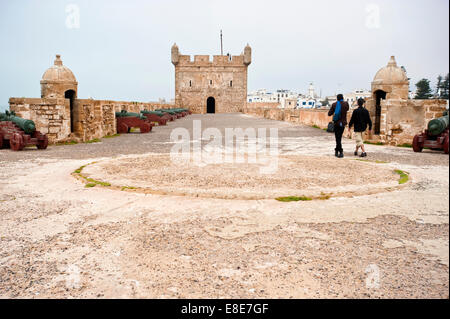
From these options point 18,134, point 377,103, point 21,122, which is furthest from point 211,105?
point 18,134

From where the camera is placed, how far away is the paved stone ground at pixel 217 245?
2156mm

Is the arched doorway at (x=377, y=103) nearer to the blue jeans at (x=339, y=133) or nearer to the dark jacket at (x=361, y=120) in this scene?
the dark jacket at (x=361, y=120)

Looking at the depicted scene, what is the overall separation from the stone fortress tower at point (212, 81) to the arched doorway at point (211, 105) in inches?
28.2

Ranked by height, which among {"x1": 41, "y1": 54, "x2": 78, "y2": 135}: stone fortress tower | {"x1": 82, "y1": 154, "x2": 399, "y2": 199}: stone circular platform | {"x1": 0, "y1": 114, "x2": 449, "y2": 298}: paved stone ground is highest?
{"x1": 41, "y1": 54, "x2": 78, "y2": 135}: stone fortress tower

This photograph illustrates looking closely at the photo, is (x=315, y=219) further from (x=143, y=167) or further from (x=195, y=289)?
(x=143, y=167)

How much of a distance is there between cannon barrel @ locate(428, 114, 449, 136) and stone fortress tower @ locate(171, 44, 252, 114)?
123 ft

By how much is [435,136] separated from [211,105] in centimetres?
3948

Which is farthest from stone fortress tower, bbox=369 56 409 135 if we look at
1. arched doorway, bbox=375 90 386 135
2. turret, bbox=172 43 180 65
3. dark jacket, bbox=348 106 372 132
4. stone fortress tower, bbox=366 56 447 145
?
turret, bbox=172 43 180 65

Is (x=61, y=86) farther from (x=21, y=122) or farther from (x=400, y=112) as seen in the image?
(x=400, y=112)

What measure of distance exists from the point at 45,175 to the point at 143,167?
1.52 meters

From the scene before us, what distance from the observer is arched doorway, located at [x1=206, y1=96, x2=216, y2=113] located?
46344 millimetres

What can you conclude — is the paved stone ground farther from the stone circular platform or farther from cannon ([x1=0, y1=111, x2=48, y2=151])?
cannon ([x1=0, y1=111, x2=48, y2=151])

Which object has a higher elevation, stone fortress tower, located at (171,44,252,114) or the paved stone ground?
stone fortress tower, located at (171,44,252,114)

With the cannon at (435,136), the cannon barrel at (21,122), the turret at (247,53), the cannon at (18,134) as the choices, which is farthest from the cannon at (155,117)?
the turret at (247,53)
